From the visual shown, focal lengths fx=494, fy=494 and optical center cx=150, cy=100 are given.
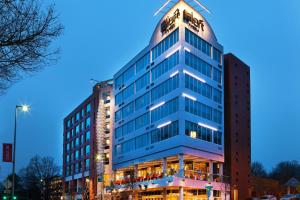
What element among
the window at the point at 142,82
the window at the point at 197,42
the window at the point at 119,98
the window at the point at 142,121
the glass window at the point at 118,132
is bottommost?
the glass window at the point at 118,132

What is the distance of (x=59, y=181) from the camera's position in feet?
511

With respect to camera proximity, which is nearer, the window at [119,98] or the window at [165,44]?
the window at [165,44]

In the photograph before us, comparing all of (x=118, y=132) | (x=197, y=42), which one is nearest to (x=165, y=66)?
(x=197, y=42)

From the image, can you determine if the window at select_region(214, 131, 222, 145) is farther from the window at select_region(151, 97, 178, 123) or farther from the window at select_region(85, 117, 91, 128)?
the window at select_region(85, 117, 91, 128)

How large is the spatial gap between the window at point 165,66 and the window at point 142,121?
7048mm

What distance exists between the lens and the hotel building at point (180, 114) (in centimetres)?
7294

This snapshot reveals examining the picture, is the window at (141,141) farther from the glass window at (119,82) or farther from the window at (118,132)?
the glass window at (119,82)

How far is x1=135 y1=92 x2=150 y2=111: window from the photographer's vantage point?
280ft

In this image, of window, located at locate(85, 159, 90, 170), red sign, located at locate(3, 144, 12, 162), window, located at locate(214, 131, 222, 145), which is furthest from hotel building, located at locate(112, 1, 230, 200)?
red sign, located at locate(3, 144, 12, 162)

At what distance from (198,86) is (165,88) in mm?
5283

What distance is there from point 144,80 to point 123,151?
1593 centimetres

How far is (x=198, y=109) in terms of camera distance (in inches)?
2980

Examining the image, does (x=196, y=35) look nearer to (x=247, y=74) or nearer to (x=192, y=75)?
(x=192, y=75)

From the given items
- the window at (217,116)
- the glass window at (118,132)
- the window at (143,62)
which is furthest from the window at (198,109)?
the glass window at (118,132)
